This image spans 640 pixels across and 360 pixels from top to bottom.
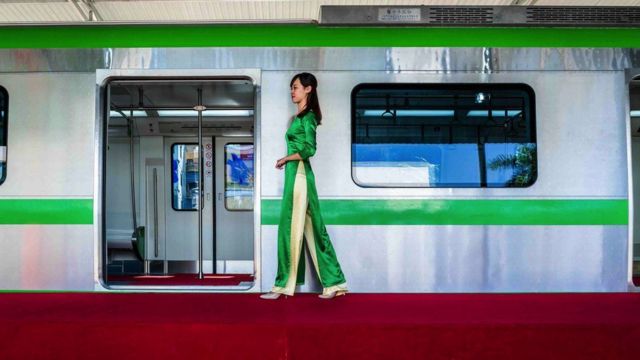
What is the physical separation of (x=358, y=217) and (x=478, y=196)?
958 millimetres

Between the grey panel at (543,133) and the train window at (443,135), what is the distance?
0.07m

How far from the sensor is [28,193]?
4.35 m

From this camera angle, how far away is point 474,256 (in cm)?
426

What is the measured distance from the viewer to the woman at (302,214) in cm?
415

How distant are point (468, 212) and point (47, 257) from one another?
3354mm

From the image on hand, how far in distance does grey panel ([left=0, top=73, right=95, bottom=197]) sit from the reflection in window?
317cm

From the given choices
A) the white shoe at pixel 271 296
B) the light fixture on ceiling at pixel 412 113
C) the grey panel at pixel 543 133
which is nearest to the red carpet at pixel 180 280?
the white shoe at pixel 271 296

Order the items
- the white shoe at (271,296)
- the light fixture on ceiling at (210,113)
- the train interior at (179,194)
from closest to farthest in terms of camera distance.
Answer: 1. the white shoe at (271,296)
2. the light fixture on ceiling at (210,113)
3. the train interior at (179,194)

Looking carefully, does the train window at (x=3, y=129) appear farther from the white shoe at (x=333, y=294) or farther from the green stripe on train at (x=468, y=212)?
the white shoe at (x=333, y=294)

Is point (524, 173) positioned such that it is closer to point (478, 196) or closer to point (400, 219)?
point (478, 196)

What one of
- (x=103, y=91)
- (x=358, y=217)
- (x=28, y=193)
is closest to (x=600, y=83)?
(x=358, y=217)

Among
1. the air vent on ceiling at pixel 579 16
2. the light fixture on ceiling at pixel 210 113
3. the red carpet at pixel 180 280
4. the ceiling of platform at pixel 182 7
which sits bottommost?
the red carpet at pixel 180 280

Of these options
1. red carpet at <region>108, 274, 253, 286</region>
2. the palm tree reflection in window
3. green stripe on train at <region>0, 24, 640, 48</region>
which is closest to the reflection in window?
red carpet at <region>108, 274, 253, 286</region>

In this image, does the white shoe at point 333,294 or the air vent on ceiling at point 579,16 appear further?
the air vent on ceiling at point 579,16
